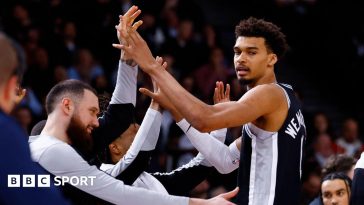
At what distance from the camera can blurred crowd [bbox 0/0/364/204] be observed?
9.25 meters

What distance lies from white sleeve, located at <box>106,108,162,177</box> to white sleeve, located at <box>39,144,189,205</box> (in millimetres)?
538

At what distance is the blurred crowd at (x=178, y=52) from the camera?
9.25m

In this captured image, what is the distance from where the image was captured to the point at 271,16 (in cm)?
1318

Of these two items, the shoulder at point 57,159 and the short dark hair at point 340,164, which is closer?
the shoulder at point 57,159

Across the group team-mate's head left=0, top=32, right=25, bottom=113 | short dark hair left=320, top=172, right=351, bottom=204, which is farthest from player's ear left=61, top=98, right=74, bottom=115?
short dark hair left=320, top=172, right=351, bottom=204

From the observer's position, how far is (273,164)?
178 inches

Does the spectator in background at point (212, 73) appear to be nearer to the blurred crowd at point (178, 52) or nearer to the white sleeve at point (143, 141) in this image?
the blurred crowd at point (178, 52)

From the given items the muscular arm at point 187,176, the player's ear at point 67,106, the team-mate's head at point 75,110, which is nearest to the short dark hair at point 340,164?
the muscular arm at point 187,176

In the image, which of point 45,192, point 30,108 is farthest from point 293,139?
point 30,108

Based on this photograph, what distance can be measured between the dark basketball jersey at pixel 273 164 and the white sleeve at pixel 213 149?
0.47 meters

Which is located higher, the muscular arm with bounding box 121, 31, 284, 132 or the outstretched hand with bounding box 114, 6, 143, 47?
the outstretched hand with bounding box 114, 6, 143, 47

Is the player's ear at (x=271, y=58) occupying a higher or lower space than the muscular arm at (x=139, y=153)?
higher

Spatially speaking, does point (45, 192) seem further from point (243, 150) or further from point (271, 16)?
point (271, 16)

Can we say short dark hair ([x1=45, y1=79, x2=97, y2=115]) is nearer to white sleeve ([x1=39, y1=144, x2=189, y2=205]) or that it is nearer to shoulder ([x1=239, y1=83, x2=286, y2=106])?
white sleeve ([x1=39, y1=144, x2=189, y2=205])
